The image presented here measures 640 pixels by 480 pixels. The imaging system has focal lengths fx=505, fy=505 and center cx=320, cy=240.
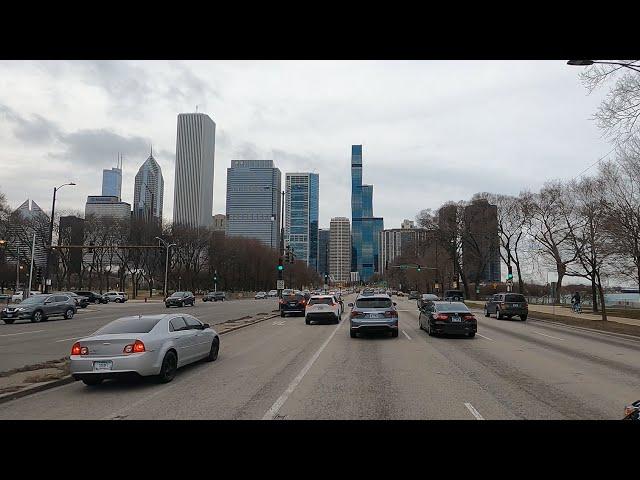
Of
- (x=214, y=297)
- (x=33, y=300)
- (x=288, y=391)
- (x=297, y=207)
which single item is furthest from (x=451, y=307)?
(x=297, y=207)

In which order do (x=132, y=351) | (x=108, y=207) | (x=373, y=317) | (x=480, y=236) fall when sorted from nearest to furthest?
(x=132, y=351) < (x=373, y=317) < (x=480, y=236) < (x=108, y=207)

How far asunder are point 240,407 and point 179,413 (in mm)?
951

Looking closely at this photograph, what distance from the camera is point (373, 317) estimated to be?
64.5 feet

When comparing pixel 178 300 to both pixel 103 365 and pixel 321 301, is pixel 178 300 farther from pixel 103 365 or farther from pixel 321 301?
pixel 103 365

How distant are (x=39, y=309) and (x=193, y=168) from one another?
338ft

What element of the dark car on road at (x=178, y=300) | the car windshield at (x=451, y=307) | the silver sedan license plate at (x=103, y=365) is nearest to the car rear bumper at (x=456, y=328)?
the car windshield at (x=451, y=307)

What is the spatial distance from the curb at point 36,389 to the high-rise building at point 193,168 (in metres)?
120

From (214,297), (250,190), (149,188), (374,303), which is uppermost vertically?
(149,188)

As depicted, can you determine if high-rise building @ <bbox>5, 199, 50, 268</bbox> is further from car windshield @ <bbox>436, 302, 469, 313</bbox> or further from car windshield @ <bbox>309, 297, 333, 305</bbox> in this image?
car windshield @ <bbox>436, 302, 469, 313</bbox>

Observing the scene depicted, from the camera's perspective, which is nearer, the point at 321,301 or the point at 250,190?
the point at 321,301

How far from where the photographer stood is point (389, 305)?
20094 mm

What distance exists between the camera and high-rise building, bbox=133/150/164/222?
13800cm
